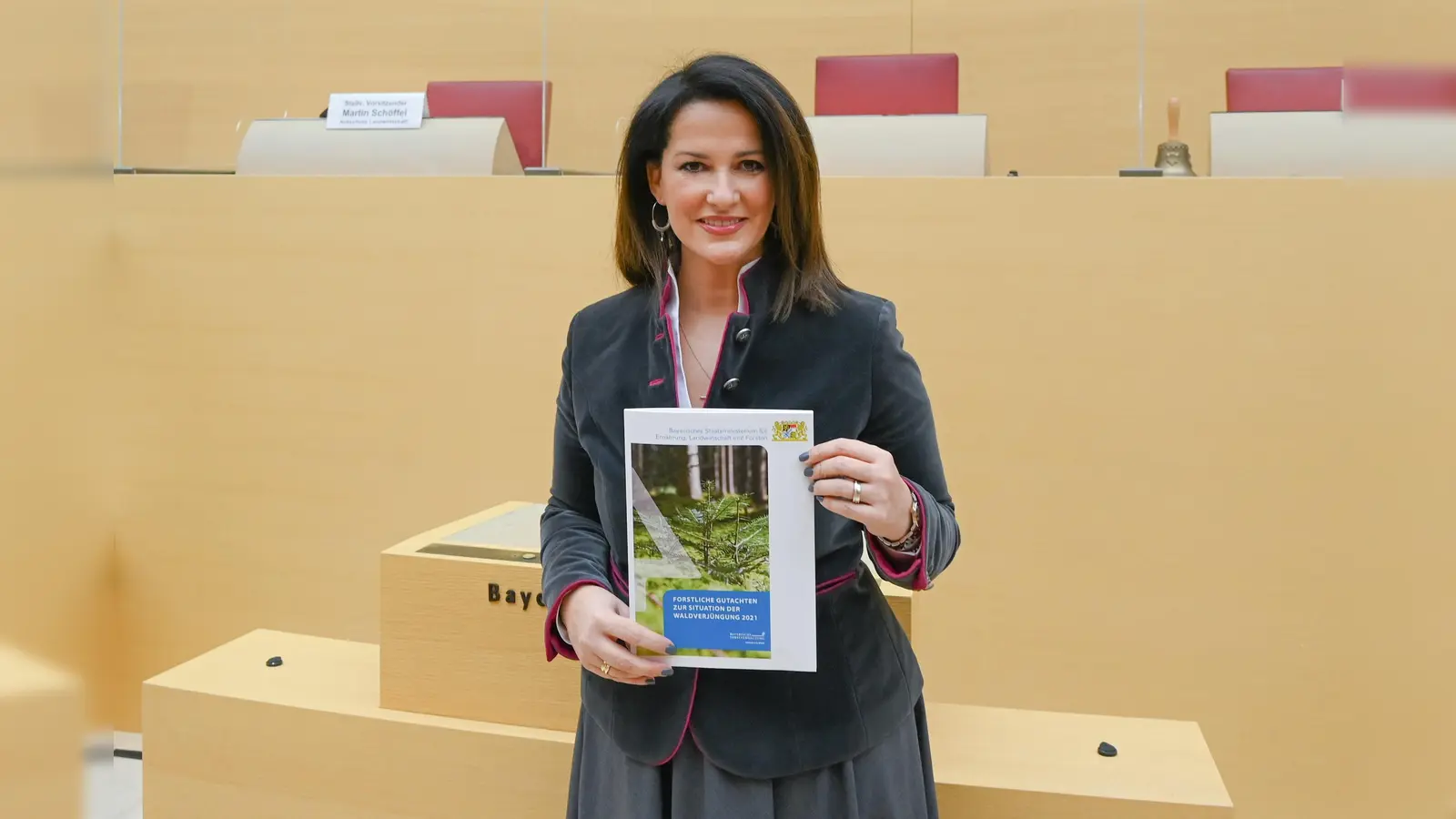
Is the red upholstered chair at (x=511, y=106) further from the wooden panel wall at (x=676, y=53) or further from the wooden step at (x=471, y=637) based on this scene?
the wooden step at (x=471, y=637)

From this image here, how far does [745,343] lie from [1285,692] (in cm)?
166

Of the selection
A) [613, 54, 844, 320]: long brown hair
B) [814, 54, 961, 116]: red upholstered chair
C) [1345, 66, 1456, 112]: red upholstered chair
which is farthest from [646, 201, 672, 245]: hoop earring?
[814, 54, 961, 116]: red upholstered chair

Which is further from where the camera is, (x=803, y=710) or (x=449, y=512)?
(x=449, y=512)

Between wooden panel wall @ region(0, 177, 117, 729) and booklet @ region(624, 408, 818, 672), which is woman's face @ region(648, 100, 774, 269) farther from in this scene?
wooden panel wall @ region(0, 177, 117, 729)

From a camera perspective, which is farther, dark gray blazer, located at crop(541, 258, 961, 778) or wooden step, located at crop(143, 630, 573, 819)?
wooden step, located at crop(143, 630, 573, 819)

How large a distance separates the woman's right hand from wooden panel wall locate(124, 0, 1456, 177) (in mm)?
3215

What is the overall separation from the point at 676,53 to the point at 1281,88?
7.02 feet

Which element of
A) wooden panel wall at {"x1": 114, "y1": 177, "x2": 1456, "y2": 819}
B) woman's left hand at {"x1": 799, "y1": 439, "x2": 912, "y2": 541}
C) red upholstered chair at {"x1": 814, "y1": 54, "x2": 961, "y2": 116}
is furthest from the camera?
red upholstered chair at {"x1": 814, "y1": 54, "x2": 961, "y2": 116}

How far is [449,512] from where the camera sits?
2.52m

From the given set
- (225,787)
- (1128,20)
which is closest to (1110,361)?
(225,787)

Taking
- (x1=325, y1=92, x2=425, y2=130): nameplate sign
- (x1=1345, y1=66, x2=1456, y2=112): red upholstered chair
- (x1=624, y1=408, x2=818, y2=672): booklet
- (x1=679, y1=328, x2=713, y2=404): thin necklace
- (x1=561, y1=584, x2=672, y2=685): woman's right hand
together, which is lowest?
(x1=561, y1=584, x2=672, y2=685): woman's right hand

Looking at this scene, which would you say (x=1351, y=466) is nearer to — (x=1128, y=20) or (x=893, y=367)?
(x=893, y=367)

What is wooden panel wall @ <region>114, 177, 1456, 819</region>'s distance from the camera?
204 centimetres

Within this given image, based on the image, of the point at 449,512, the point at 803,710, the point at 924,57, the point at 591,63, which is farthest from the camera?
the point at 591,63
